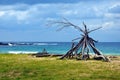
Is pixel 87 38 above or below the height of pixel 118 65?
above

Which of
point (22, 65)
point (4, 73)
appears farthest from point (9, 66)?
point (4, 73)

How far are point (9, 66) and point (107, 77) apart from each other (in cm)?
886

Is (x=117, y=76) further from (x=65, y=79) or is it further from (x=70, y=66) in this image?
(x=70, y=66)

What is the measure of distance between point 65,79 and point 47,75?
7.24 ft

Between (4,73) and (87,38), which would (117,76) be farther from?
(87,38)

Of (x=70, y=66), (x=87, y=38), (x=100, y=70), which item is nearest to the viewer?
(x=100, y=70)

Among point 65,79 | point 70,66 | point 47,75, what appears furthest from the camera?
point 70,66

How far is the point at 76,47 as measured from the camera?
140 feet

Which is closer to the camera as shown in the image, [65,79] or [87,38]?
[65,79]

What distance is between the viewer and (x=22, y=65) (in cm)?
3500

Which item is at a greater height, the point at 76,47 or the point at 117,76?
the point at 76,47

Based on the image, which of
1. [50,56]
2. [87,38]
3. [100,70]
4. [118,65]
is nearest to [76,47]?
[87,38]

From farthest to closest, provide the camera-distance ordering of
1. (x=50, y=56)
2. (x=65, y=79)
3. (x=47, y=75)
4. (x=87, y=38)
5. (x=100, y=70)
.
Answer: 1. (x=50, y=56)
2. (x=87, y=38)
3. (x=100, y=70)
4. (x=47, y=75)
5. (x=65, y=79)

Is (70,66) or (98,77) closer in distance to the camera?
(98,77)
